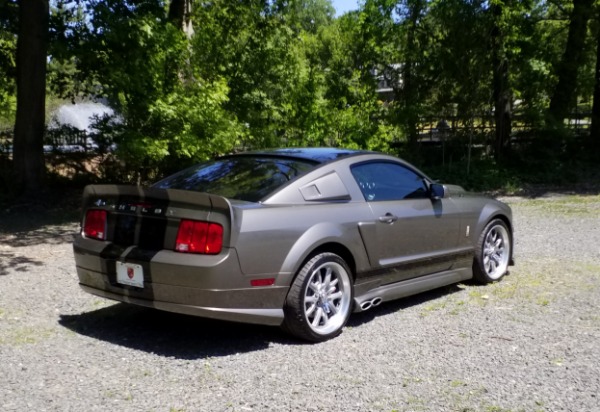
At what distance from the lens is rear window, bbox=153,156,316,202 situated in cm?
556

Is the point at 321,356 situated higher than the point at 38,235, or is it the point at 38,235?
the point at 38,235

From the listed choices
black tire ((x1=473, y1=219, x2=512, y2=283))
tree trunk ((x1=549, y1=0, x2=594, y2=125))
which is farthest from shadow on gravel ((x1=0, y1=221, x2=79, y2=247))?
tree trunk ((x1=549, y1=0, x2=594, y2=125))

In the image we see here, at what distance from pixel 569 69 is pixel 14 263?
56.1 ft

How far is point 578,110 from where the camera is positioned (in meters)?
21.8

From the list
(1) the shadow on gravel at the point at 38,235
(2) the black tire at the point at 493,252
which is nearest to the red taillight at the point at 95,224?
(2) the black tire at the point at 493,252

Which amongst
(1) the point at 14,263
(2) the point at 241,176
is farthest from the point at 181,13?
(2) the point at 241,176

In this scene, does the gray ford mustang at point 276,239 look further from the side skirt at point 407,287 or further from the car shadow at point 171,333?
the car shadow at point 171,333

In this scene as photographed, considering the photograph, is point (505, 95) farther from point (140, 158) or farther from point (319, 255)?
point (319, 255)

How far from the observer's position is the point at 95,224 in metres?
5.68

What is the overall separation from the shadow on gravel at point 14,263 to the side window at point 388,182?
175 inches

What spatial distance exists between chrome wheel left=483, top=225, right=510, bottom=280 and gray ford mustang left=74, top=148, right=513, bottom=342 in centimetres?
69

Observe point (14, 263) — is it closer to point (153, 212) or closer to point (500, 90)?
point (153, 212)

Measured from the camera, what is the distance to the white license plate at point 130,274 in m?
5.17

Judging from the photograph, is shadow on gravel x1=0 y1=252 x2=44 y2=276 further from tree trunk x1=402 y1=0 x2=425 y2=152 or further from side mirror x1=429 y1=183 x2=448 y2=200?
tree trunk x1=402 y1=0 x2=425 y2=152
